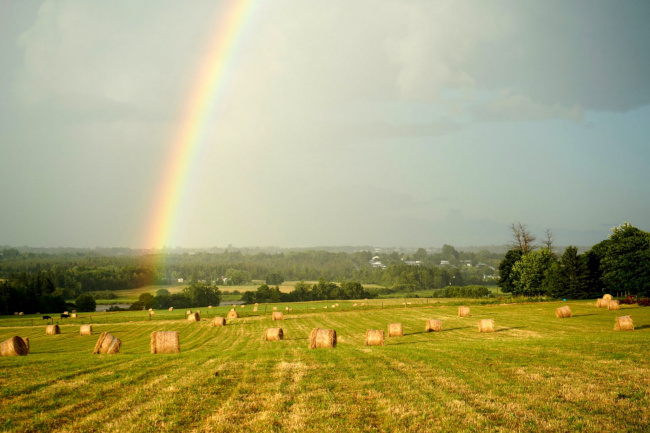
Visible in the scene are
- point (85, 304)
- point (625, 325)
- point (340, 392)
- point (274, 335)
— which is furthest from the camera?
point (85, 304)

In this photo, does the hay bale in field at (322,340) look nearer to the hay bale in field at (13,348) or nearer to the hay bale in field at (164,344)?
the hay bale in field at (164,344)

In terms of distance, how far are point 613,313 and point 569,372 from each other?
124 feet

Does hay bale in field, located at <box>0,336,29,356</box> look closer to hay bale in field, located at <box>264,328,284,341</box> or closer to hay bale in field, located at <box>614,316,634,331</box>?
hay bale in field, located at <box>264,328,284,341</box>

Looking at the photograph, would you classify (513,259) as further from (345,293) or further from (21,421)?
(21,421)

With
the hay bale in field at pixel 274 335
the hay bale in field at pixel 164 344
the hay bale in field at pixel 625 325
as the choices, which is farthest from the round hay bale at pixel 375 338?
the hay bale in field at pixel 625 325

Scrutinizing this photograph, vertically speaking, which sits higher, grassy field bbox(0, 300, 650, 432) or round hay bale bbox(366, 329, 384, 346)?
grassy field bbox(0, 300, 650, 432)

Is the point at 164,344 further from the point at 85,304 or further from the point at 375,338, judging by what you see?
the point at 85,304

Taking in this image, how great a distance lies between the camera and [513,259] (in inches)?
3802

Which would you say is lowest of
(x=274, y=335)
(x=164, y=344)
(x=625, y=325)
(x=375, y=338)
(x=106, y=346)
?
(x=274, y=335)

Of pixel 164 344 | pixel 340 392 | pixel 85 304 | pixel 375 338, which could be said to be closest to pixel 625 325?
pixel 375 338

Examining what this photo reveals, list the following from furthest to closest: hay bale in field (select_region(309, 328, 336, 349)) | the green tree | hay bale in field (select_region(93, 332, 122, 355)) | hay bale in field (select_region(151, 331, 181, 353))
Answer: the green tree
hay bale in field (select_region(151, 331, 181, 353))
hay bale in field (select_region(309, 328, 336, 349))
hay bale in field (select_region(93, 332, 122, 355))

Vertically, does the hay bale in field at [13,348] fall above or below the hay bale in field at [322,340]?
above

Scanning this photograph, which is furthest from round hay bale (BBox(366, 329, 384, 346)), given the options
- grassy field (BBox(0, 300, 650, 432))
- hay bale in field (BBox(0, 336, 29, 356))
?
hay bale in field (BBox(0, 336, 29, 356))

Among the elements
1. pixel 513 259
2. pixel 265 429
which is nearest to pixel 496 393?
pixel 265 429
